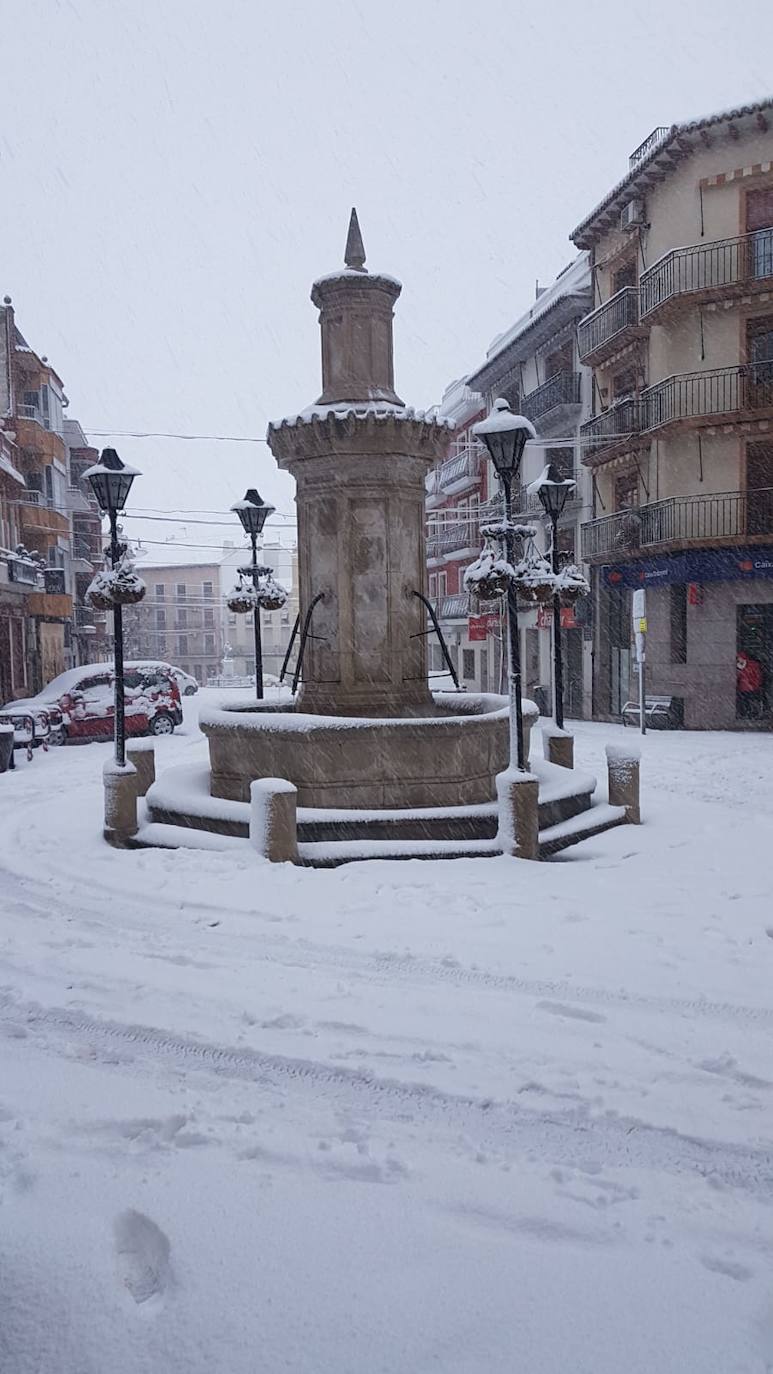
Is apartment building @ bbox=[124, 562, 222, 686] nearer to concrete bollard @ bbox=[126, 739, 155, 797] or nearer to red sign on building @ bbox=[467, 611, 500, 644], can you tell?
red sign on building @ bbox=[467, 611, 500, 644]

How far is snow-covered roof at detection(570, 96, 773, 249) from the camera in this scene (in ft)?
71.9

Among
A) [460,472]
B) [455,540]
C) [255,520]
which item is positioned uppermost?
[460,472]

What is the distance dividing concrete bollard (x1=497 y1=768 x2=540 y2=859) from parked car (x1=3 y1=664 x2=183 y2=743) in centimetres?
1314

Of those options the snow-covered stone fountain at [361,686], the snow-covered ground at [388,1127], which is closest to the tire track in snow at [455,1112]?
the snow-covered ground at [388,1127]

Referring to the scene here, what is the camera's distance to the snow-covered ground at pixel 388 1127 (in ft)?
9.40

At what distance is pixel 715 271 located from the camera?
23.0 m

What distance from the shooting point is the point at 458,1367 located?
2701 mm

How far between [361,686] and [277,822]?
275 cm

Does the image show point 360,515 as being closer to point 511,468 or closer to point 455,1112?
point 511,468

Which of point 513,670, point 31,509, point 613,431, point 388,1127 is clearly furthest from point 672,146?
point 388,1127

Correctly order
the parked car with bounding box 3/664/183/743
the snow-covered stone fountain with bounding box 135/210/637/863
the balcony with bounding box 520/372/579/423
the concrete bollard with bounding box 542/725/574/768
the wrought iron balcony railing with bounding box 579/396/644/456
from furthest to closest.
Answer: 1. the balcony with bounding box 520/372/579/423
2. the wrought iron balcony railing with bounding box 579/396/644/456
3. the parked car with bounding box 3/664/183/743
4. the concrete bollard with bounding box 542/725/574/768
5. the snow-covered stone fountain with bounding box 135/210/637/863

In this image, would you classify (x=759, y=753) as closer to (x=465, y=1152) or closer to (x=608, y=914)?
(x=608, y=914)

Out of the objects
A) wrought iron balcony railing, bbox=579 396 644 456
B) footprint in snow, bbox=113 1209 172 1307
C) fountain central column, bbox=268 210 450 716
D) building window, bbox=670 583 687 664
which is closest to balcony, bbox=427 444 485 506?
wrought iron balcony railing, bbox=579 396 644 456

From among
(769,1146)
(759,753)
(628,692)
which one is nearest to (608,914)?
(769,1146)
